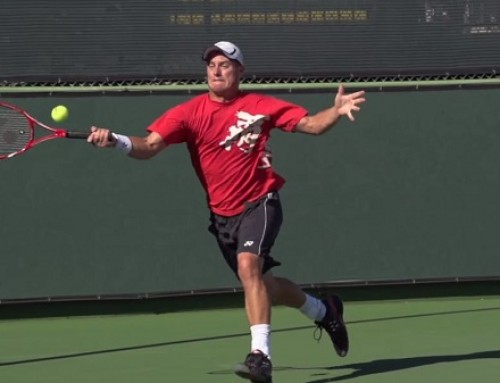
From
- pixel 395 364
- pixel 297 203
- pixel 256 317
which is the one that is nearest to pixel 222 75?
pixel 256 317

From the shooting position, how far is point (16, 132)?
23.3 ft

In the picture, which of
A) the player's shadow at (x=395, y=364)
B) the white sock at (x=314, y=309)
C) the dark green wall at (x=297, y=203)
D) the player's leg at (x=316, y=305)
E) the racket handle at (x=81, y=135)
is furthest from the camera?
the dark green wall at (x=297, y=203)

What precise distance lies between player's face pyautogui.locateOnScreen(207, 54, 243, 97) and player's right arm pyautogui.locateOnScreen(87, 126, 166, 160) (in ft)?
1.25

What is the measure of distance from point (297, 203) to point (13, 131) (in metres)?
2.44

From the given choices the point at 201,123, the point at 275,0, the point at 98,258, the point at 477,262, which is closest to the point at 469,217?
the point at 477,262

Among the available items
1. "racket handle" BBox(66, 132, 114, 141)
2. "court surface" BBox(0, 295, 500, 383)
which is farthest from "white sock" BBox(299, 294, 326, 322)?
"racket handle" BBox(66, 132, 114, 141)

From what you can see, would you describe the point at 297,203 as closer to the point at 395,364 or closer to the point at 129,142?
the point at 395,364

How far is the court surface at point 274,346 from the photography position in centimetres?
656

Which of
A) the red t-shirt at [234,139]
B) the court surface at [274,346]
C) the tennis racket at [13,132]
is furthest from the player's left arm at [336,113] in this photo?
the tennis racket at [13,132]

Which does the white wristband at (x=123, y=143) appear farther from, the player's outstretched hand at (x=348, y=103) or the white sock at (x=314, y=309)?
the white sock at (x=314, y=309)

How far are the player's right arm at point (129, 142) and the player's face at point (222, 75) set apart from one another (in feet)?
1.25

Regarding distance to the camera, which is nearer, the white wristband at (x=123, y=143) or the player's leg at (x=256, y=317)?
the player's leg at (x=256, y=317)

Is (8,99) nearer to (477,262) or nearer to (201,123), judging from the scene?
(201,123)


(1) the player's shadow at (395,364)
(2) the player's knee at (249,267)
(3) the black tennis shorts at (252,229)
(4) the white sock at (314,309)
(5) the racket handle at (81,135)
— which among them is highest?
(5) the racket handle at (81,135)
